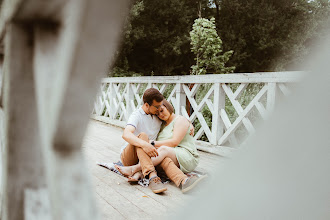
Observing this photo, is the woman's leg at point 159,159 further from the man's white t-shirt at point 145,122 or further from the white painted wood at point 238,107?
the white painted wood at point 238,107

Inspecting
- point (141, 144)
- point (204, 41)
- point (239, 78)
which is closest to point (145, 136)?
point (141, 144)

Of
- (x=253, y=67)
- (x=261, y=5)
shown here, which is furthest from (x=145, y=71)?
(x=261, y=5)

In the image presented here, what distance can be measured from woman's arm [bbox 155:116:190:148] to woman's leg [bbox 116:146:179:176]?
2.3 inches

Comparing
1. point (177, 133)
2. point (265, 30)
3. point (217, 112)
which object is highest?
point (265, 30)

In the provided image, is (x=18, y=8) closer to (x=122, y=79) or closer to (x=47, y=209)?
(x=47, y=209)

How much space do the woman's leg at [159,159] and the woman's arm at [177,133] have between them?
0.06m

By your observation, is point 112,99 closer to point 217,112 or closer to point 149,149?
point 217,112

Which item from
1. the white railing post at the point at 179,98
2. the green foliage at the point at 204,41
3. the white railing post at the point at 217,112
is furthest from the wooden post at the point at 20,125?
the green foliage at the point at 204,41

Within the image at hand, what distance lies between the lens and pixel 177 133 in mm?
3100

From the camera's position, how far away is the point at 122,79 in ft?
22.3

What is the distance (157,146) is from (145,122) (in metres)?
0.31

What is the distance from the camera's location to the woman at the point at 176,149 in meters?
3.03

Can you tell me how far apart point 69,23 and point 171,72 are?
1778cm

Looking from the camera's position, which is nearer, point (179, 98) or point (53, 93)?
point (53, 93)
